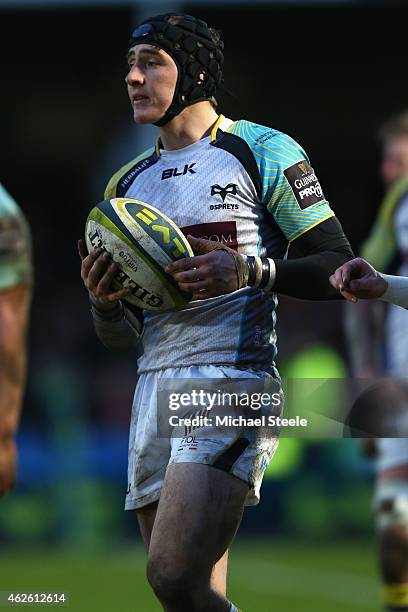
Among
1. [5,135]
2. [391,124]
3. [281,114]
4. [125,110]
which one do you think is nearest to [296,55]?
[281,114]

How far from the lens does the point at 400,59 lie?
20.8 meters

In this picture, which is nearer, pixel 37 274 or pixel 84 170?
pixel 37 274

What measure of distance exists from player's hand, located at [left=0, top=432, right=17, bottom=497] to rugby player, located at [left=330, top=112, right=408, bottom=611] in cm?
144

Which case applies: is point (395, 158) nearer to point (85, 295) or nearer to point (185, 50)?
point (185, 50)

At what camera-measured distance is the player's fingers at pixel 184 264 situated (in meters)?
4.33

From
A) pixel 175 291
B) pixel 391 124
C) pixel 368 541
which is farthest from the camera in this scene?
pixel 368 541

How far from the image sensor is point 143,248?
176 inches

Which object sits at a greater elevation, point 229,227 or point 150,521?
point 229,227

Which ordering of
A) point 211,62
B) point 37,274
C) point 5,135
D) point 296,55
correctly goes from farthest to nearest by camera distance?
point 5,135
point 296,55
point 37,274
point 211,62

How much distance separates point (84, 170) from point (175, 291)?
18.5 meters

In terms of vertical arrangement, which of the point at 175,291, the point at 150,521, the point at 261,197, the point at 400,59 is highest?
the point at 400,59

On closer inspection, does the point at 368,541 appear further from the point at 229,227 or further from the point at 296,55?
the point at 296,55

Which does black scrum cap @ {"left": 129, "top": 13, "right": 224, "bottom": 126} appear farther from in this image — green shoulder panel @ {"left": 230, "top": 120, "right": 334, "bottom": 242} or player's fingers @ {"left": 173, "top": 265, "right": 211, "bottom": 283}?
player's fingers @ {"left": 173, "top": 265, "right": 211, "bottom": 283}

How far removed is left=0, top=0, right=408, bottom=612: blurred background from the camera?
10953 mm
